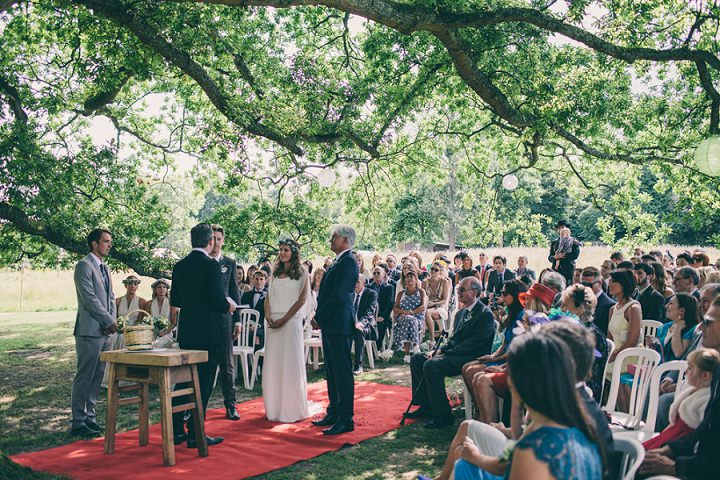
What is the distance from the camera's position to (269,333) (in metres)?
6.87

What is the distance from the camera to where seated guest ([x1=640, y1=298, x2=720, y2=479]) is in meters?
3.12

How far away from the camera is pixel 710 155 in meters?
8.21

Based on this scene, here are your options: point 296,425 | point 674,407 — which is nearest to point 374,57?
point 296,425

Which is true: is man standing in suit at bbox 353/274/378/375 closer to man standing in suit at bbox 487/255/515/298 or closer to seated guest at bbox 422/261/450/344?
seated guest at bbox 422/261/450/344

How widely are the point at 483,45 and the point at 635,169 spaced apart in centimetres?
610

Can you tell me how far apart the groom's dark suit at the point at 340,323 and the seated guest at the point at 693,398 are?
3127mm

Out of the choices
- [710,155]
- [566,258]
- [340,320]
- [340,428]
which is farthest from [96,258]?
[566,258]

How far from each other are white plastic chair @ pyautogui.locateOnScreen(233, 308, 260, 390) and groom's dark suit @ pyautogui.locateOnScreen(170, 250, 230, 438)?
2.38 m

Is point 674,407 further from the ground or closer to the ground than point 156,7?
closer to the ground

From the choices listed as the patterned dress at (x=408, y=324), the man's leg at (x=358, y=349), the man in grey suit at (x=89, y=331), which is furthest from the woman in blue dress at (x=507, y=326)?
the patterned dress at (x=408, y=324)

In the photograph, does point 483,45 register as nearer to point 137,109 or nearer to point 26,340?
point 137,109

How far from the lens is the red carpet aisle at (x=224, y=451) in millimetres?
5023

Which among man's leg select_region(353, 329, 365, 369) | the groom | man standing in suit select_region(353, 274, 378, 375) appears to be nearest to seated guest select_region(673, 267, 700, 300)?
the groom

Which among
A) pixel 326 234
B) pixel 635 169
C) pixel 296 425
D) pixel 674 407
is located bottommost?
pixel 296 425
